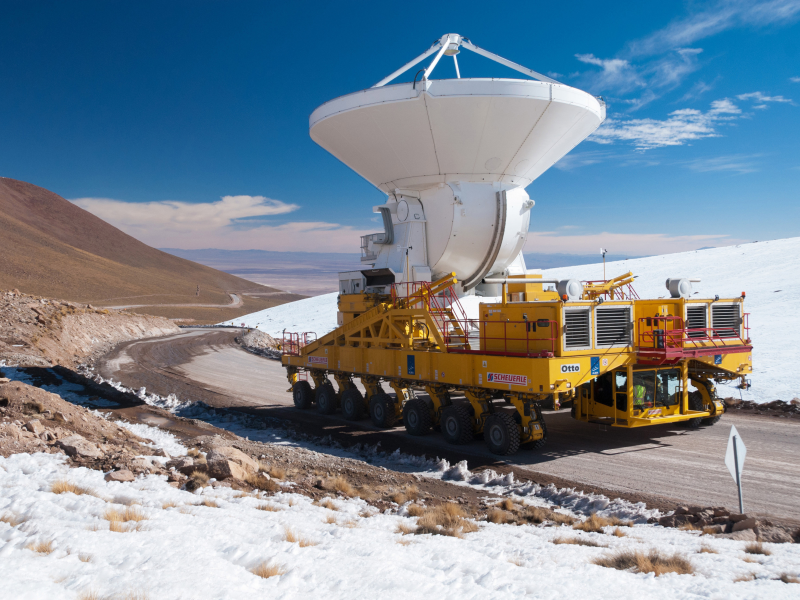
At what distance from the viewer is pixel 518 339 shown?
41.0 feet

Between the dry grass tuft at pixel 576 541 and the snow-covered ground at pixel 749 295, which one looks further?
the snow-covered ground at pixel 749 295

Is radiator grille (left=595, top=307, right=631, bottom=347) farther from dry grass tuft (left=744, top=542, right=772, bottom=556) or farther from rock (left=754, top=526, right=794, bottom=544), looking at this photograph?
dry grass tuft (left=744, top=542, right=772, bottom=556)

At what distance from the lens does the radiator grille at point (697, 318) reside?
13375 mm

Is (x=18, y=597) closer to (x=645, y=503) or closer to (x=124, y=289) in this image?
(x=645, y=503)

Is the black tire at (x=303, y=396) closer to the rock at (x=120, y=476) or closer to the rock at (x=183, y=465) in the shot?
the rock at (x=183, y=465)

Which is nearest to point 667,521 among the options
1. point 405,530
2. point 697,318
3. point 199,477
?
point 405,530

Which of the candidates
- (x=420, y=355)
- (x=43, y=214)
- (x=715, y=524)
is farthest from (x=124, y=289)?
(x=715, y=524)

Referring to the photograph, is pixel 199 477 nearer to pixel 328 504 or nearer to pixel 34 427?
pixel 328 504

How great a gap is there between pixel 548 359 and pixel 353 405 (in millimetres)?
6990

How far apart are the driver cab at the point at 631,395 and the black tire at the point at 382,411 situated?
4.48m

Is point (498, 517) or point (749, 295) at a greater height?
point (749, 295)

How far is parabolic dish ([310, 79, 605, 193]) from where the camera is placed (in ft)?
48.2

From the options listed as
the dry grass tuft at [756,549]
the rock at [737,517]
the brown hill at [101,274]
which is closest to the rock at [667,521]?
the rock at [737,517]

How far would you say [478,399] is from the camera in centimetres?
1316
